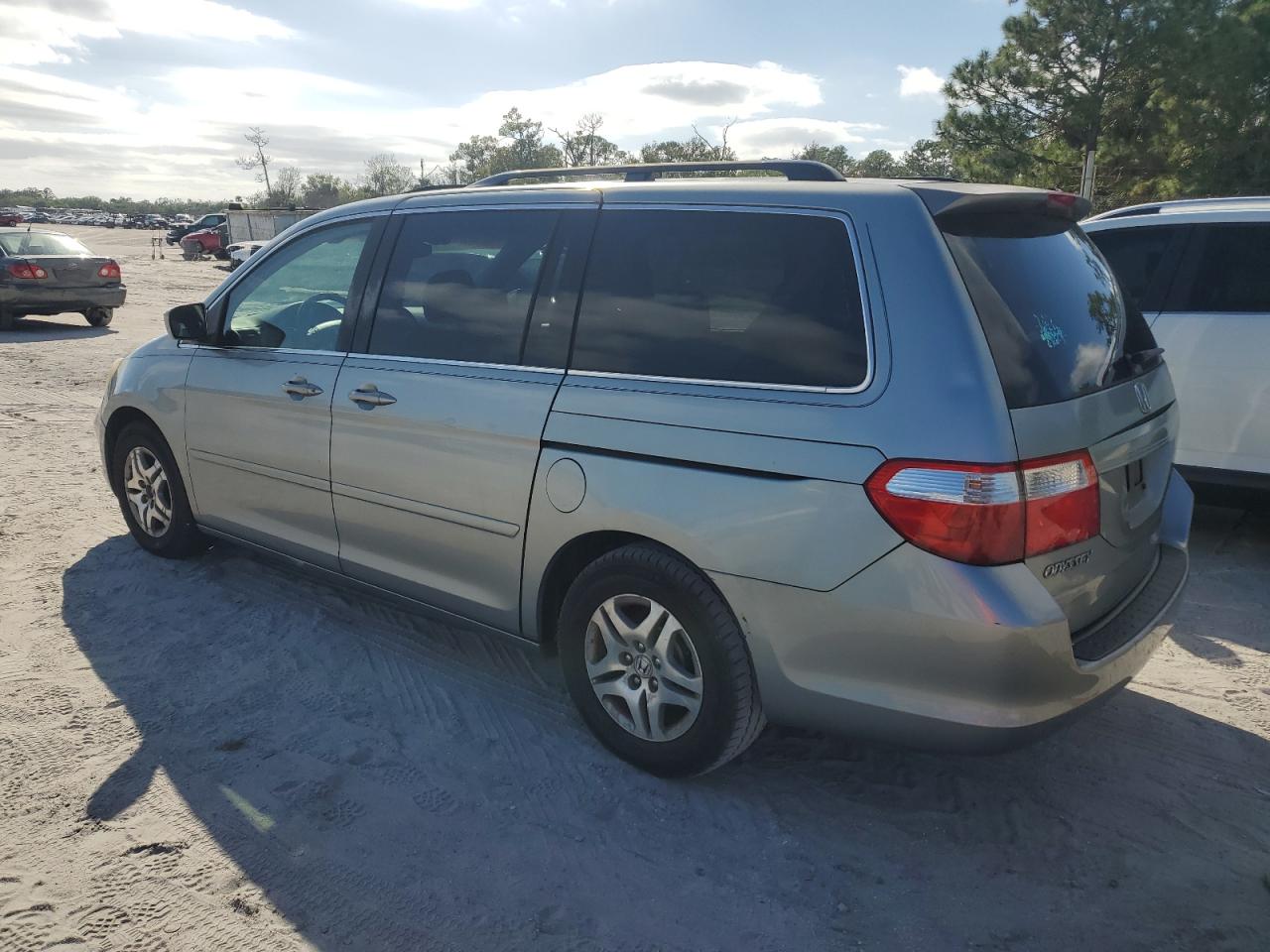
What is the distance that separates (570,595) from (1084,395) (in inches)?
67.7

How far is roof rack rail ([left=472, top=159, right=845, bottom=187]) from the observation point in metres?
3.10

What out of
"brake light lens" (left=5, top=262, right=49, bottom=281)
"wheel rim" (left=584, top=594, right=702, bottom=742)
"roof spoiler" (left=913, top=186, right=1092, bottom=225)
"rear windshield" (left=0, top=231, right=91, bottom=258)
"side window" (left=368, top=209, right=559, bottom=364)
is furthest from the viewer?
"rear windshield" (left=0, top=231, right=91, bottom=258)

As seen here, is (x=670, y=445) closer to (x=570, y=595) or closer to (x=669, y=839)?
(x=570, y=595)

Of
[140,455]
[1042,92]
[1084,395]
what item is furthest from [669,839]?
[1042,92]

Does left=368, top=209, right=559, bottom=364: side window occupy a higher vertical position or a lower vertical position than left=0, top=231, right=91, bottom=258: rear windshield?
higher

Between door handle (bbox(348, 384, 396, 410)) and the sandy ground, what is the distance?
1.12 m

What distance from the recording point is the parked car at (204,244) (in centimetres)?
4209

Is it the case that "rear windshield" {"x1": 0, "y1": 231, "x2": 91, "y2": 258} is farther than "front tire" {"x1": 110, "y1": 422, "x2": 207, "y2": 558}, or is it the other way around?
"rear windshield" {"x1": 0, "y1": 231, "x2": 91, "y2": 258}

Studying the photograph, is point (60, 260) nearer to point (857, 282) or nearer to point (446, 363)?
point (446, 363)

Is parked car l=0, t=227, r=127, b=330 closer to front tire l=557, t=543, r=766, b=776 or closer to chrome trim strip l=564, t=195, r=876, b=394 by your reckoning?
chrome trim strip l=564, t=195, r=876, b=394

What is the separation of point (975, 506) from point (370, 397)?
2374 millimetres

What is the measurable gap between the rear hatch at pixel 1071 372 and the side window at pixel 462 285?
1.48m

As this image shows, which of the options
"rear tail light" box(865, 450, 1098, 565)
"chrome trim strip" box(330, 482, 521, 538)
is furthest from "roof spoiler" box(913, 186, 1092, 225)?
"chrome trim strip" box(330, 482, 521, 538)

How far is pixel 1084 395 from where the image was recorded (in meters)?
2.77
